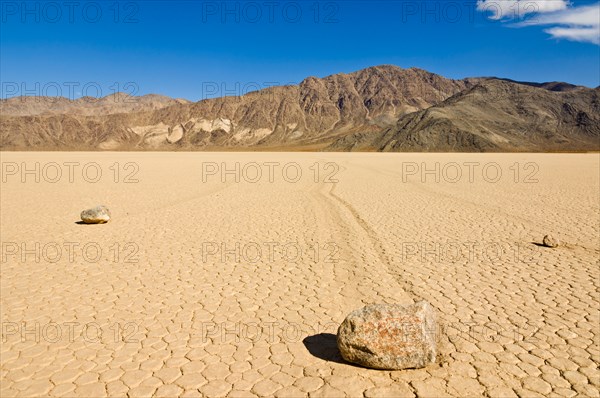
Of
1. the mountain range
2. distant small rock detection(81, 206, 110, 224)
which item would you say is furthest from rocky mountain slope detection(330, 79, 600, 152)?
distant small rock detection(81, 206, 110, 224)

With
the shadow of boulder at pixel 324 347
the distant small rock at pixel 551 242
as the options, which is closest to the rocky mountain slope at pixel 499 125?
the distant small rock at pixel 551 242

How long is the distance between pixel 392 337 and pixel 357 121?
452ft

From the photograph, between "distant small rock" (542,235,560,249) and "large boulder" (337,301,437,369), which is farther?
"distant small rock" (542,235,560,249)

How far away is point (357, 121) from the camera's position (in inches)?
5389

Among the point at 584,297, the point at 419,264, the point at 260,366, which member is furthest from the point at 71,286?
the point at 584,297

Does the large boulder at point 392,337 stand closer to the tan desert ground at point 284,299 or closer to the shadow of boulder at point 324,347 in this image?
the tan desert ground at point 284,299

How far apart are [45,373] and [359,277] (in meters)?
4.24

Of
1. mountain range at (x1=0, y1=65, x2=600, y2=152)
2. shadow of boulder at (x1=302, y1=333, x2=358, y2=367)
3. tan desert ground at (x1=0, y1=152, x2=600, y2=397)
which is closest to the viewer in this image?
tan desert ground at (x1=0, y1=152, x2=600, y2=397)

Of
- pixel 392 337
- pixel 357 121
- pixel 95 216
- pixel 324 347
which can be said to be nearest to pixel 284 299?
Answer: pixel 324 347

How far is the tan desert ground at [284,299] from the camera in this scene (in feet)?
11.8

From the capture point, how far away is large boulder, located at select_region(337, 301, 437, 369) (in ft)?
11.5

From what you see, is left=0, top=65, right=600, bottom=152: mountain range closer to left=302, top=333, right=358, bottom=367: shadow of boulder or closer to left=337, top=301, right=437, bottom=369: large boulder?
left=302, top=333, right=358, bottom=367: shadow of boulder

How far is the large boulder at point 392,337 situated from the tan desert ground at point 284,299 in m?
0.15

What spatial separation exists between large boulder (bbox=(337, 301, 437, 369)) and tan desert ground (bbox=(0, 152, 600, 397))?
0.50ft
